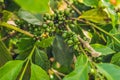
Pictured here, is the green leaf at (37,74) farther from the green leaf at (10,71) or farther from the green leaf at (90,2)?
the green leaf at (90,2)

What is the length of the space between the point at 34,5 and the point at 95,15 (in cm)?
46

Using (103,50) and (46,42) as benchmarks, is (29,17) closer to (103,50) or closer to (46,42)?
(46,42)

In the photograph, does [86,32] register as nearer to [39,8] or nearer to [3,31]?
[3,31]

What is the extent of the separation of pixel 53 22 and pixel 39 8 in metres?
0.41

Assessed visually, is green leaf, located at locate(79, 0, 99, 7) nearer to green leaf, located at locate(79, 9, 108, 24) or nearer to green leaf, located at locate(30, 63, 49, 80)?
green leaf, located at locate(79, 9, 108, 24)

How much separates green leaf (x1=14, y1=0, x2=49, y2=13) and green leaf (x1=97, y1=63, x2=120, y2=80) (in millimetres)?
314

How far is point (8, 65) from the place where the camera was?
742 mm

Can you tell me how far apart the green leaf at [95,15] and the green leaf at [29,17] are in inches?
4.7

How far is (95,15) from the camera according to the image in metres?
0.89

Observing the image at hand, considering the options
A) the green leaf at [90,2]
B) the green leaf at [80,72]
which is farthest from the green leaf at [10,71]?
the green leaf at [90,2]

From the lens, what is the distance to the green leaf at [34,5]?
17.3 inches

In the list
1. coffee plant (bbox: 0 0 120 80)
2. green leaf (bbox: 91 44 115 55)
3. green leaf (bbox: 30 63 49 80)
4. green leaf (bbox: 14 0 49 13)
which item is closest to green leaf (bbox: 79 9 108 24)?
coffee plant (bbox: 0 0 120 80)

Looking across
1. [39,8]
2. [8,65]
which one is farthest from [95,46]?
[39,8]

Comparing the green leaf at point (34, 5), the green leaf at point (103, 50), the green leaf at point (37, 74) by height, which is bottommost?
the green leaf at point (103, 50)
